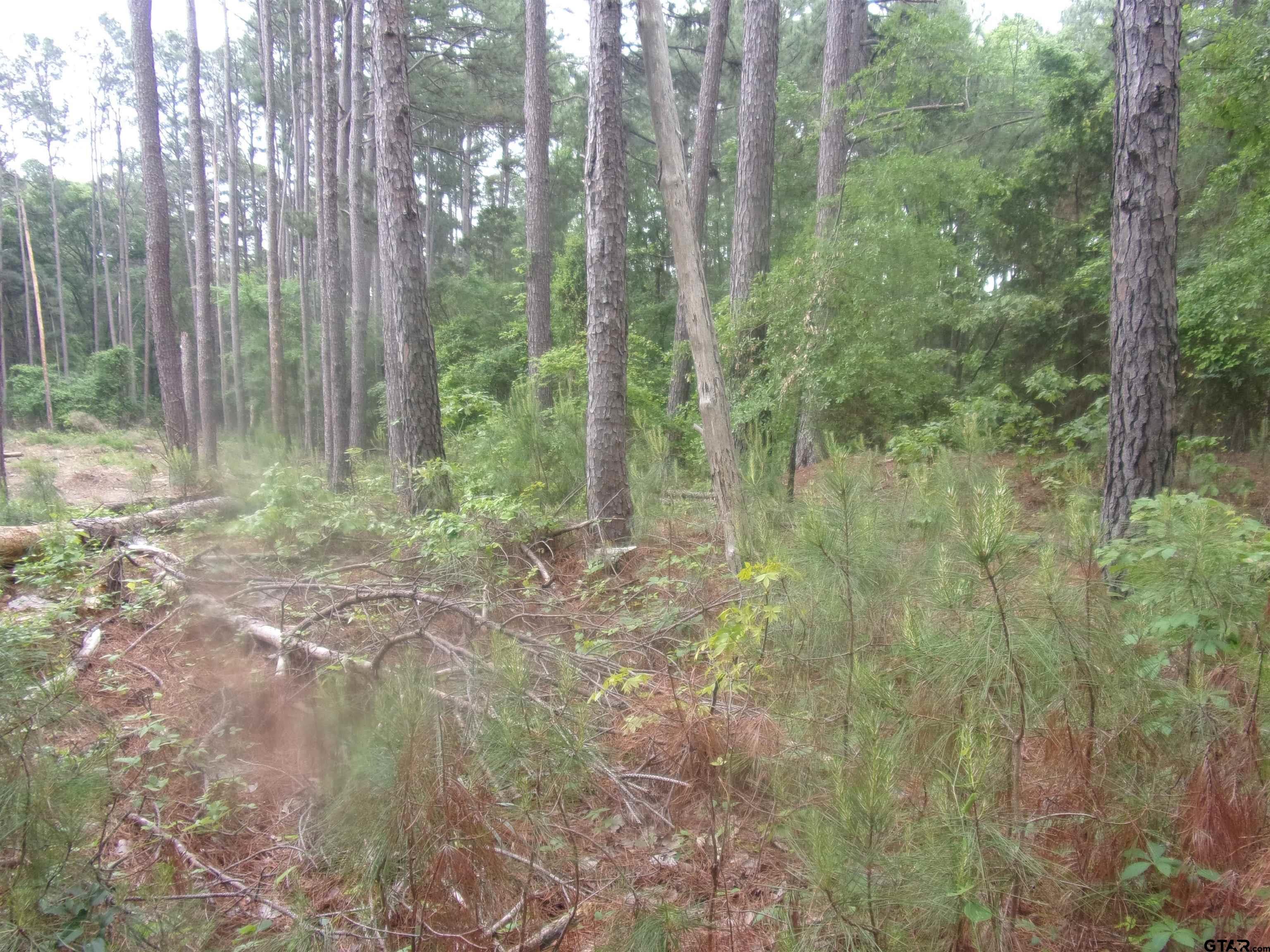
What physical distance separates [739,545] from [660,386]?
10284 mm

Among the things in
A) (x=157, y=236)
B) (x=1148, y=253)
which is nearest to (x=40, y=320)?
(x=157, y=236)

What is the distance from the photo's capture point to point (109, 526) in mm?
7164

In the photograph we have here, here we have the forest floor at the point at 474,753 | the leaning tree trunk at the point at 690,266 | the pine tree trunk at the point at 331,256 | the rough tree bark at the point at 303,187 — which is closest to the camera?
the forest floor at the point at 474,753

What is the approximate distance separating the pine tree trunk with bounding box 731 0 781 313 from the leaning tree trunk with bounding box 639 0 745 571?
13.1 feet

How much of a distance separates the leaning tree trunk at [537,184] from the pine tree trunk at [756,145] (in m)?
3.79

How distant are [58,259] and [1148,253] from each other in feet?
136

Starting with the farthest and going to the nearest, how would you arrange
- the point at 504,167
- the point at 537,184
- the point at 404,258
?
the point at 504,167 → the point at 537,184 → the point at 404,258

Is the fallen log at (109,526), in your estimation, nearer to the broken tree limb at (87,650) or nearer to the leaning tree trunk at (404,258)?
the broken tree limb at (87,650)

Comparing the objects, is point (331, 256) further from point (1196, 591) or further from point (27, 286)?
point (27, 286)

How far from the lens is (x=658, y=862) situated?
2.79m

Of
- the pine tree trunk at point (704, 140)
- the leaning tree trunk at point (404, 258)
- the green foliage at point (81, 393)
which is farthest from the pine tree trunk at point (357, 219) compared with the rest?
the green foliage at point (81, 393)

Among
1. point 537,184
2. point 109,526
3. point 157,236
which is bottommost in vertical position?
point 109,526

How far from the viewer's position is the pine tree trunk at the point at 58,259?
105ft

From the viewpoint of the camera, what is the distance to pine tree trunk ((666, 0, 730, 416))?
10953mm
